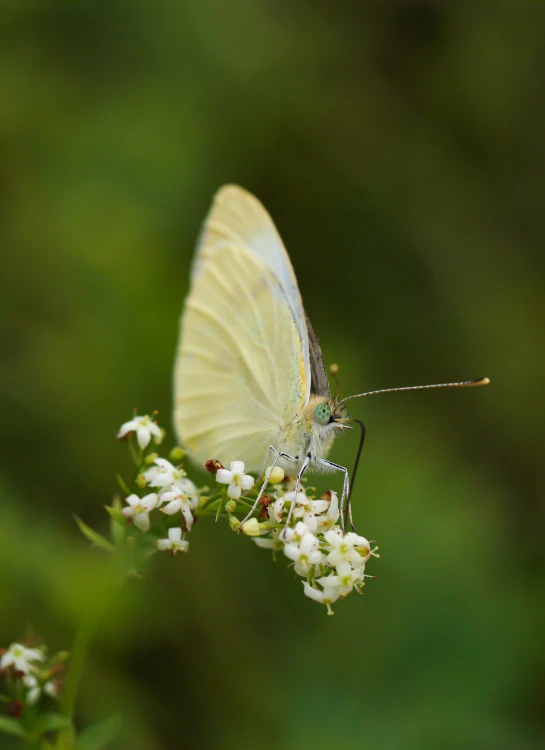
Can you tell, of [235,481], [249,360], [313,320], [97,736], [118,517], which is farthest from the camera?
[313,320]

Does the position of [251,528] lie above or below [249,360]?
below

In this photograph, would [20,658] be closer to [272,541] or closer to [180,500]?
[180,500]

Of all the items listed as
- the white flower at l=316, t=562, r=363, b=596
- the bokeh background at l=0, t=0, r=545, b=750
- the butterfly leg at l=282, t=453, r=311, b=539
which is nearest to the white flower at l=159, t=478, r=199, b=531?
the butterfly leg at l=282, t=453, r=311, b=539

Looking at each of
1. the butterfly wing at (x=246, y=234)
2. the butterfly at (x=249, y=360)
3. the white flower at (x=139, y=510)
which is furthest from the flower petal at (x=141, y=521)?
the butterfly wing at (x=246, y=234)

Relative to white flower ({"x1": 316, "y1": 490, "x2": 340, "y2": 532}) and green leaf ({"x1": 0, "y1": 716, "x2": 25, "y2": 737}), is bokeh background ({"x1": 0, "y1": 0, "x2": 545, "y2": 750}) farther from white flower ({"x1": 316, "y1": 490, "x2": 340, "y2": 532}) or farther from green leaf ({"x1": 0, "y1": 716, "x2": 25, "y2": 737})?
white flower ({"x1": 316, "y1": 490, "x2": 340, "y2": 532})

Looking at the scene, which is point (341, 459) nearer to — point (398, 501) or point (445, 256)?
point (398, 501)

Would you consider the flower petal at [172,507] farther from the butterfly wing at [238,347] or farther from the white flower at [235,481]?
the butterfly wing at [238,347]

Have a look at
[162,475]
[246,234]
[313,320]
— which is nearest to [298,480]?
[162,475]
